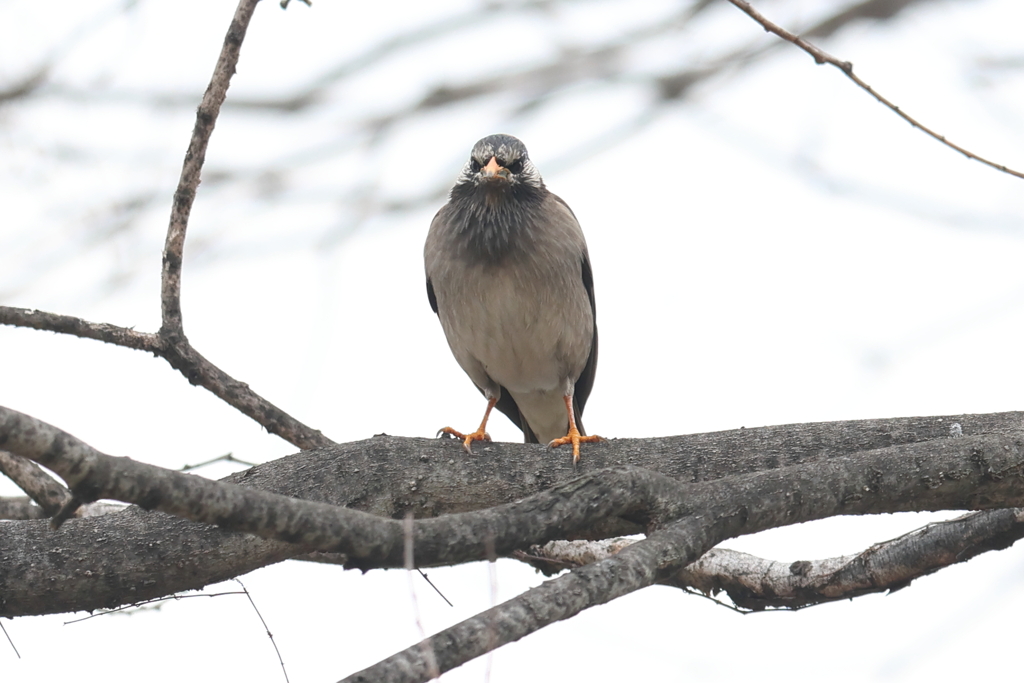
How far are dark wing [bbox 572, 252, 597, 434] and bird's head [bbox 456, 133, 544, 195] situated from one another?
567mm

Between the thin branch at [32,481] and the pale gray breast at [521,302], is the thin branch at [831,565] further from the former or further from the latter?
the thin branch at [32,481]

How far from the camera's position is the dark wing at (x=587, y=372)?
5.41 meters

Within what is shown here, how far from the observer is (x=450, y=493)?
3.19m

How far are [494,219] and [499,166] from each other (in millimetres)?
318

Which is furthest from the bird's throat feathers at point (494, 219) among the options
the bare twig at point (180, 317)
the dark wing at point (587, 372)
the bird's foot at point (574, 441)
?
the bare twig at point (180, 317)

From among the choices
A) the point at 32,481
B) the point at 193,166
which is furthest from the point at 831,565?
the point at 32,481

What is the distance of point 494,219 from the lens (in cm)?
490

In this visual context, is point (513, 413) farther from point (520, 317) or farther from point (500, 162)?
point (500, 162)

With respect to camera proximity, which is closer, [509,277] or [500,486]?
[500,486]

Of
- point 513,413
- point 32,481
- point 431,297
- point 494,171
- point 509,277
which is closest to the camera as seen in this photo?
point 32,481

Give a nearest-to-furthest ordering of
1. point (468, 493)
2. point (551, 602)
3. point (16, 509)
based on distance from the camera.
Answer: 1. point (551, 602)
2. point (468, 493)
3. point (16, 509)

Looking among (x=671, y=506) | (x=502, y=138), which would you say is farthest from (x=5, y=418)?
(x=502, y=138)

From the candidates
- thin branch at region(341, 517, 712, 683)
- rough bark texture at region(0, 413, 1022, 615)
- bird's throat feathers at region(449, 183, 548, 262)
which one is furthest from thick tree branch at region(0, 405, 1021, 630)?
bird's throat feathers at region(449, 183, 548, 262)

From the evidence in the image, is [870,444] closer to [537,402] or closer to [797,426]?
[797,426]
